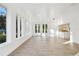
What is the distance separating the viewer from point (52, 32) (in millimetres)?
21531

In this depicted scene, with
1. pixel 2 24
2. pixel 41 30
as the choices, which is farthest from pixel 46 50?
pixel 41 30

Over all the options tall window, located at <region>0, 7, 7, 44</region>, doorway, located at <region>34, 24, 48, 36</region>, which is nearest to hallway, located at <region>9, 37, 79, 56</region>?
tall window, located at <region>0, 7, 7, 44</region>

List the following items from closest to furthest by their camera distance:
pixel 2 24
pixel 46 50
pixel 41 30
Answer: pixel 2 24 < pixel 46 50 < pixel 41 30

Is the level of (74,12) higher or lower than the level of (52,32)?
higher

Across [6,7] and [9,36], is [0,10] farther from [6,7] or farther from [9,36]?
[9,36]

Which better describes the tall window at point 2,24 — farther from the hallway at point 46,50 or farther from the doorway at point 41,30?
the doorway at point 41,30

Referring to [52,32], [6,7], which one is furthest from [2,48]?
[52,32]

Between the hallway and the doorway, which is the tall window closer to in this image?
the hallway

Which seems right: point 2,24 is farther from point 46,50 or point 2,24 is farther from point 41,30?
point 41,30

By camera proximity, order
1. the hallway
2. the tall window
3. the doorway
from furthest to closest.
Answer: the doorway, the hallway, the tall window

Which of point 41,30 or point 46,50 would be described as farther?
point 41,30

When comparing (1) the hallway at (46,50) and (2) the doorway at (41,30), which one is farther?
(2) the doorway at (41,30)

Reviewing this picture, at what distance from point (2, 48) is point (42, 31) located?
18.1 meters

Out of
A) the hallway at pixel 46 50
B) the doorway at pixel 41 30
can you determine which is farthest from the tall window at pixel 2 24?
the doorway at pixel 41 30
